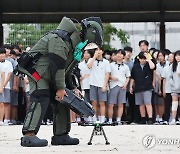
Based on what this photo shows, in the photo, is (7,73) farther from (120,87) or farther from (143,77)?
(143,77)

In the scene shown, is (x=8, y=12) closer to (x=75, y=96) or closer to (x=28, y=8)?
(x=28, y=8)

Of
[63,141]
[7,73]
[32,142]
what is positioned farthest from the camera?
[7,73]

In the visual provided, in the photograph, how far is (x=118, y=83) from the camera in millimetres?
16688

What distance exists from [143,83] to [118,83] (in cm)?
63

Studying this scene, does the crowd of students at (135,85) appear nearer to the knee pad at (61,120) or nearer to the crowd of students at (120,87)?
the crowd of students at (120,87)

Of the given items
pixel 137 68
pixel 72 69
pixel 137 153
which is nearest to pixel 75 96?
pixel 72 69

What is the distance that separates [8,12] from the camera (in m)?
21.0

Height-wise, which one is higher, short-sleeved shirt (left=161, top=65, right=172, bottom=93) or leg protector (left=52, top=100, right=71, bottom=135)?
short-sleeved shirt (left=161, top=65, right=172, bottom=93)

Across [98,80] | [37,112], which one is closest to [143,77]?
[98,80]

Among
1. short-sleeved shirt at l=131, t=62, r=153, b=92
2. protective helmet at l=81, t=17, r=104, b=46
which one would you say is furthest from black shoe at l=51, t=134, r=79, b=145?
short-sleeved shirt at l=131, t=62, r=153, b=92

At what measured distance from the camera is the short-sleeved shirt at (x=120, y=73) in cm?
1664

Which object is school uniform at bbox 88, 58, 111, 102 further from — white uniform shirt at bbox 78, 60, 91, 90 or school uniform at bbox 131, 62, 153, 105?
school uniform at bbox 131, 62, 153, 105

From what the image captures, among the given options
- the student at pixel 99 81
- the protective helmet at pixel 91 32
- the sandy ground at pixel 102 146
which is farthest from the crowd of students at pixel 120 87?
the protective helmet at pixel 91 32

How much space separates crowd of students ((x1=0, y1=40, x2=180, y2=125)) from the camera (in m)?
16.5
